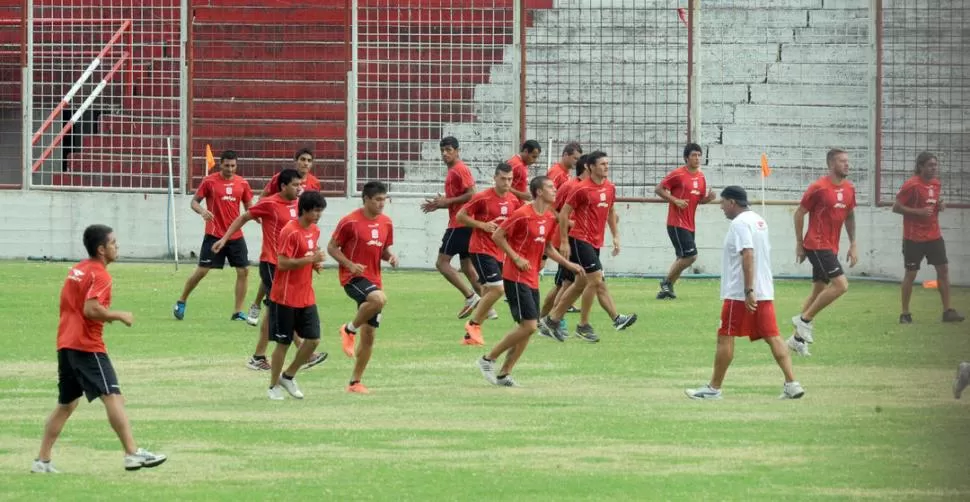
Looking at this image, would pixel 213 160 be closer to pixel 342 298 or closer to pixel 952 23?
pixel 342 298

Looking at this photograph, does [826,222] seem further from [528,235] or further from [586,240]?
[528,235]

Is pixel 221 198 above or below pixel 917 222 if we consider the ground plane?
above

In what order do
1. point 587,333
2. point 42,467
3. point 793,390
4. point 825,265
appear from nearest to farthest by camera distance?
point 42,467 < point 793,390 < point 825,265 < point 587,333

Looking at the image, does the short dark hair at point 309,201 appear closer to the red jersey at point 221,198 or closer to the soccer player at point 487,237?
the soccer player at point 487,237

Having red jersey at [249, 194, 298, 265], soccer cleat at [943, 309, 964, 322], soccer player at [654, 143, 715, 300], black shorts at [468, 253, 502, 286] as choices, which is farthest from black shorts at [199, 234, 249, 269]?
soccer cleat at [943, 309, 964, 322]

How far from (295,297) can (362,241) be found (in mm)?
1165

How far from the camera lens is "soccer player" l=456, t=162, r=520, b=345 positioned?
18594 millimetres

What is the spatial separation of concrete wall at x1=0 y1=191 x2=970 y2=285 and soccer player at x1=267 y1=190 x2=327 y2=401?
14447 mm

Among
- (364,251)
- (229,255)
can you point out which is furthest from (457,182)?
(364,251)

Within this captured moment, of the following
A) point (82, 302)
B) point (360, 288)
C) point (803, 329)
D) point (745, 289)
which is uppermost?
point (82, 302)

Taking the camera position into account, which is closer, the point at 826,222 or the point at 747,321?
the point at 747,321

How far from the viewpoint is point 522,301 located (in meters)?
15.6

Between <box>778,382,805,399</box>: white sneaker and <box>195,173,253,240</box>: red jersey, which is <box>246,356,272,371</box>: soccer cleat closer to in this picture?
<box>778,382,805,399</box>: white sneaker

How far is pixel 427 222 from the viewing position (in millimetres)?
29250
